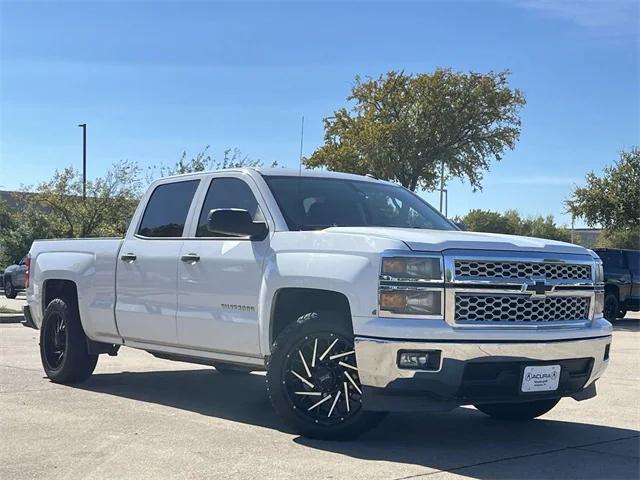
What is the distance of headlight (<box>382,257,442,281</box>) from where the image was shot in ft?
18.1

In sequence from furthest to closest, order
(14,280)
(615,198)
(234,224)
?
1. (615,198)
2. (14,280)
3. (234,224)

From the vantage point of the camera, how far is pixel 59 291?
916 centimetres

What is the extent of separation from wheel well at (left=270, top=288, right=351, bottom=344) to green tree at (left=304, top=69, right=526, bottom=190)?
21125mm

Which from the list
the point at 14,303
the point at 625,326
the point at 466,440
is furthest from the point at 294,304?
the point at 14,303

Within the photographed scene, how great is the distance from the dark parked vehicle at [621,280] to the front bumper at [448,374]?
16.2 metres

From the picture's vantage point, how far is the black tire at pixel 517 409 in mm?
7020

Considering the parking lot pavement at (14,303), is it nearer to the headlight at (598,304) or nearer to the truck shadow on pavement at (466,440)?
the truck shadow on pavement at (466,440)

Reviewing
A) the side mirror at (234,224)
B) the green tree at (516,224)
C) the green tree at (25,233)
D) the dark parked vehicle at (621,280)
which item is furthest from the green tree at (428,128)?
the green tree at (516,224)

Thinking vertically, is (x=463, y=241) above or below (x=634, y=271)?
above

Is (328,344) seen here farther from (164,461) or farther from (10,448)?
(10,448)

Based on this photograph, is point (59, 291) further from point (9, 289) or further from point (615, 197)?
point (615, 197)

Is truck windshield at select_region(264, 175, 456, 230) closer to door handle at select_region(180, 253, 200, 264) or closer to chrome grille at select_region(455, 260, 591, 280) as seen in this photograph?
door handle at select_region(180, 253, 200, 264)

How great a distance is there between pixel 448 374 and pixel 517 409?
1953mm

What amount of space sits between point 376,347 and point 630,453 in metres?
2.03
